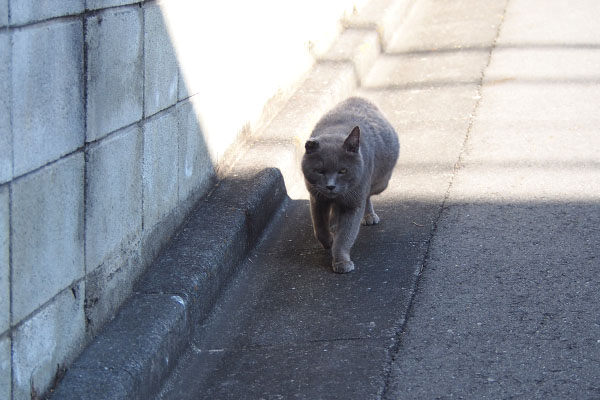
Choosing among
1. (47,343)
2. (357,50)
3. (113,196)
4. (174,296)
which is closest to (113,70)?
(113,196)

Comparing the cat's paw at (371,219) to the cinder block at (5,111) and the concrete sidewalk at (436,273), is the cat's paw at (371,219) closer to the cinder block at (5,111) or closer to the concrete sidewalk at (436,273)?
the concrete sidewalk at (436,273)

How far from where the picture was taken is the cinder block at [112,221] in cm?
317

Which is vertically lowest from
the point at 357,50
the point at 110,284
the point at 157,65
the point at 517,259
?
the point at 517,259

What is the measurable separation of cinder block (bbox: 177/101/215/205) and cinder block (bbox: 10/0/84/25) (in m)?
1.18

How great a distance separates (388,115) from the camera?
6.40 metres

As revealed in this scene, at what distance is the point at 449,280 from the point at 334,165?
→ 2.70 ft

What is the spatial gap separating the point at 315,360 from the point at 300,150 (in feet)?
7.12

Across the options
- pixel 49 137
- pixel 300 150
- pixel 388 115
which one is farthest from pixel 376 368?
pixel 388 115

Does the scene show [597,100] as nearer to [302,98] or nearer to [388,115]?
[388,115]

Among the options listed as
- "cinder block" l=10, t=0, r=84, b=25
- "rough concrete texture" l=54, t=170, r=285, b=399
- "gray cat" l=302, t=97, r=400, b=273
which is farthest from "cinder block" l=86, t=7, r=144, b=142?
"gray cat" l=302, t=97, r=400, b=273

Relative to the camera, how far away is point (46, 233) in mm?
2803

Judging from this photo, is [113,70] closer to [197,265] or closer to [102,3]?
Answer: [102,3]

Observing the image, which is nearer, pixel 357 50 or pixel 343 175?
pixel 343 175

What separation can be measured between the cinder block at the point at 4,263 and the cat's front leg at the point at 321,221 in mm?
2155
